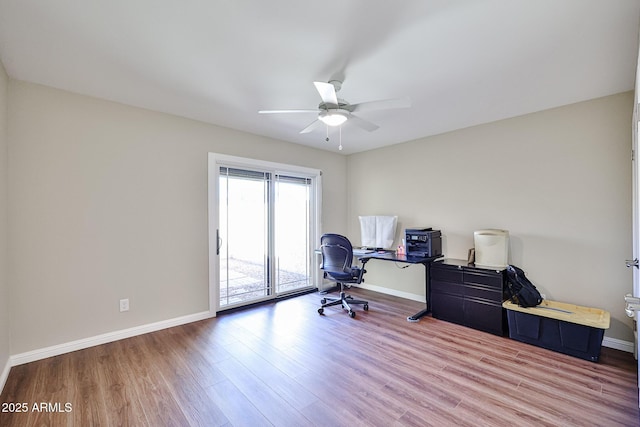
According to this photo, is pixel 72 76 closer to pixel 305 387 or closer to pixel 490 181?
pixel 305 387

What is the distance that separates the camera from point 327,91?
2139mm

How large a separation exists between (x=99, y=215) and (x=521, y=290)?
4314 mm

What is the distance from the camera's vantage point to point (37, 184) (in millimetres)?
2502

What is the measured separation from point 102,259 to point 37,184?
86 cm

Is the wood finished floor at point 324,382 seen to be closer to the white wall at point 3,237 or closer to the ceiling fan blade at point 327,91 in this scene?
the white wall at point 3,237

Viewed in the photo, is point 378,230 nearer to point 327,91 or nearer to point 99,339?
point 327,91

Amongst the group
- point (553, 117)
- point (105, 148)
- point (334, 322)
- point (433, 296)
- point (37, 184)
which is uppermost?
point (553, 117)

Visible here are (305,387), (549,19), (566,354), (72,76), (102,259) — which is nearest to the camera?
(549,19)

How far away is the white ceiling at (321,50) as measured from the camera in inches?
64.9

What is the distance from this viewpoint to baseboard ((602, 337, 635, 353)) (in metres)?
2.63

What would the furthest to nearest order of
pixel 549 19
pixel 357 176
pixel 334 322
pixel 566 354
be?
pixel 357 176
pixel 334 322
pixel 566 354
pixel 549 19

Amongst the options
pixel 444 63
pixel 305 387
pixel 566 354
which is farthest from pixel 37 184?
pixel 566 354

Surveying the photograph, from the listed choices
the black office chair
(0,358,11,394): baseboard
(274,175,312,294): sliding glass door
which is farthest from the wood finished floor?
(274,175,312,294): sliding glass door

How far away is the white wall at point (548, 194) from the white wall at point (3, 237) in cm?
444
